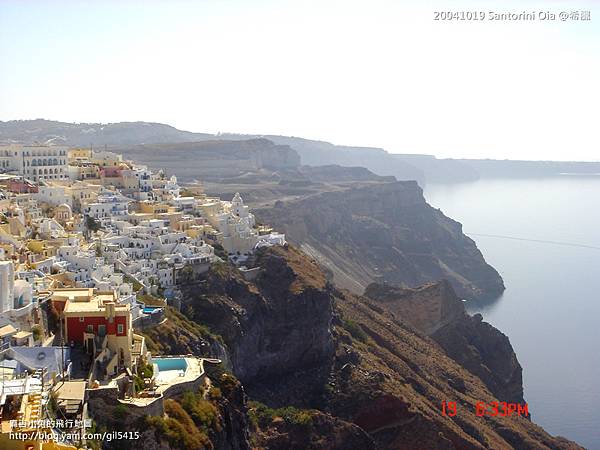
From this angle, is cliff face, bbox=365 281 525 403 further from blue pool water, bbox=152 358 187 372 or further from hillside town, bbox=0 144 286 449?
blue pool water, bbox=152 358 187 372

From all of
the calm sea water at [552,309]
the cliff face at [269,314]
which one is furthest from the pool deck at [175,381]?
the calm sea water at [552,309]

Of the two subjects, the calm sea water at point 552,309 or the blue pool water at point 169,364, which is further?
the calm sea water at point 552,309

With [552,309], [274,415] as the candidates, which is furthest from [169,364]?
[552,309]

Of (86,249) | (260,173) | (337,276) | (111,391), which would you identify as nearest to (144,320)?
(86,249)

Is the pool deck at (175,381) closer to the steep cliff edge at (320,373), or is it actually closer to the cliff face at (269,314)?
the steep cliff edge at (320,373)

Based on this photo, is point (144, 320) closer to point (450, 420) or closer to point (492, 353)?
point (450, 420)
